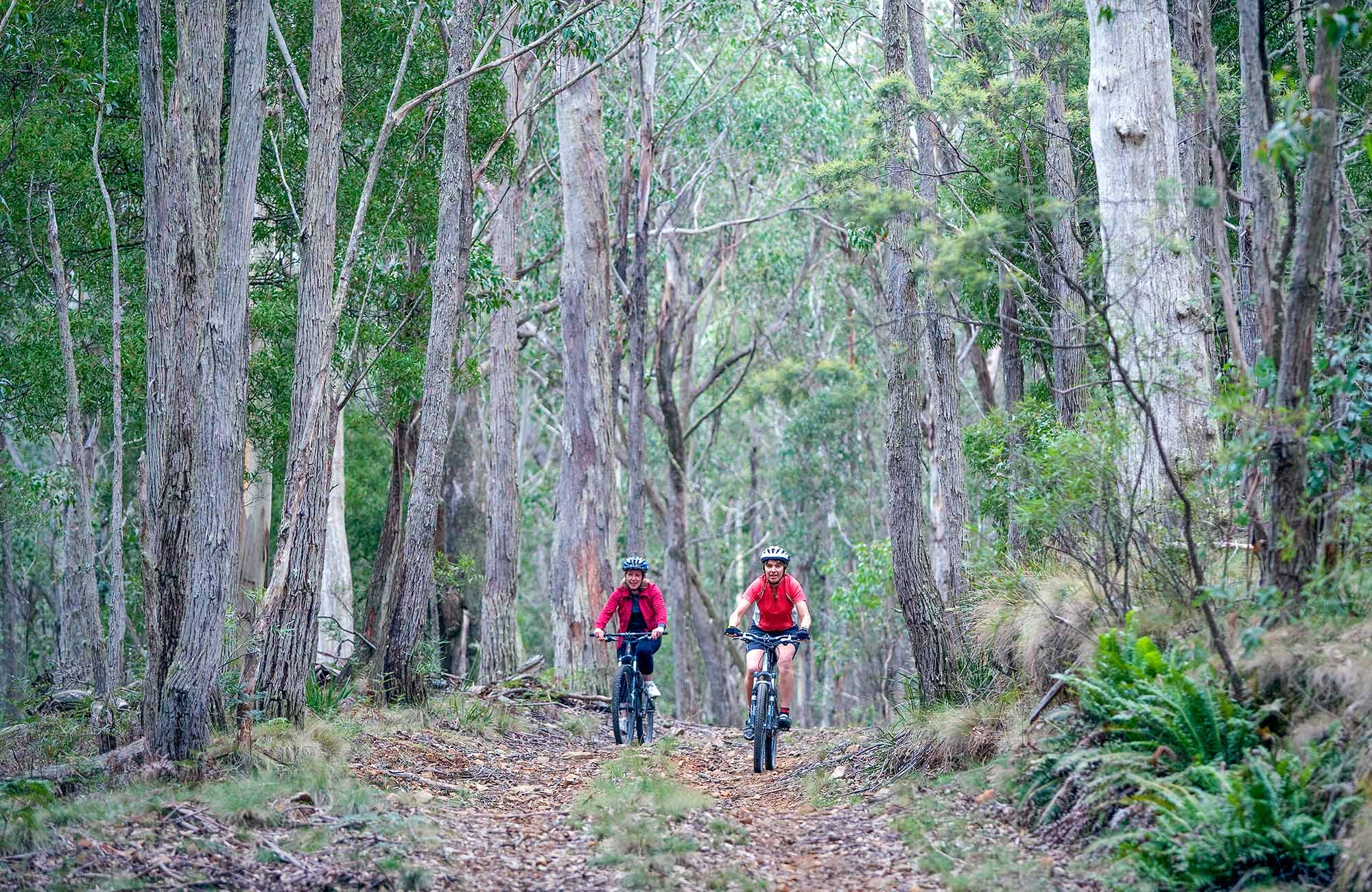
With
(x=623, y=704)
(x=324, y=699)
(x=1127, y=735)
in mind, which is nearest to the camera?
(x=1127, y=735)

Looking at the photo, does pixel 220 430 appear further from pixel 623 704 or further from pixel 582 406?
pixel 582 406

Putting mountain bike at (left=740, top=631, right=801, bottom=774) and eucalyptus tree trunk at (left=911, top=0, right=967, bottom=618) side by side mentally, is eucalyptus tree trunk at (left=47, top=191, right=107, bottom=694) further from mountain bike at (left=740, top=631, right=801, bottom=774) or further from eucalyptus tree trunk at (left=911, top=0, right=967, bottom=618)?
eucalyptus tree trunk at (left=911, top=0, right=967, bottom=618)

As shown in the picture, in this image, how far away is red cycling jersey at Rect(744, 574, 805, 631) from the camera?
1117cm

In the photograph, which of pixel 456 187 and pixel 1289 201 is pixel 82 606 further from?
pixel 1289 201

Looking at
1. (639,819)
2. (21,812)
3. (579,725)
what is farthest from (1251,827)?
(579,725)

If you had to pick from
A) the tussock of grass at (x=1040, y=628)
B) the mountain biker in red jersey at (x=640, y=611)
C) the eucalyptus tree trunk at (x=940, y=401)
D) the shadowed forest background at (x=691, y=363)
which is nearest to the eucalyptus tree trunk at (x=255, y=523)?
the shadowed forest background at (x=691, y=363)

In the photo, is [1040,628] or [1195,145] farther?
[1195,145]

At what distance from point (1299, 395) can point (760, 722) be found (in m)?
5.55

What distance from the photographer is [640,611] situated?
41.5 ft

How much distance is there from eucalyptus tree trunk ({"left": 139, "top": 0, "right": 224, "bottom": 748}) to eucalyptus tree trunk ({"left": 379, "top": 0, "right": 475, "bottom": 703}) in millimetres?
2915

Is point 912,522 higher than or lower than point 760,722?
higher

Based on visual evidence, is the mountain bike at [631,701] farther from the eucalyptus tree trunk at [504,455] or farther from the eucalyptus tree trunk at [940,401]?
the eucalyptus tree trunk at [504,455]

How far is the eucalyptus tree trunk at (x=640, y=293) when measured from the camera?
2088cm

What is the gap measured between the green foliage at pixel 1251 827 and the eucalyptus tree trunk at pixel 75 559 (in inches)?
392
